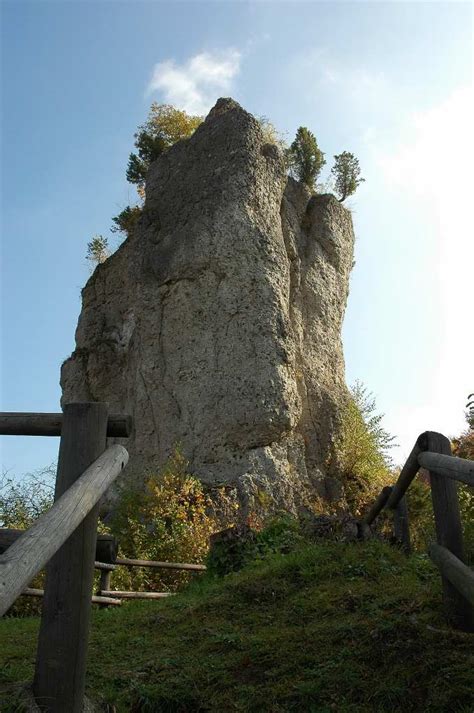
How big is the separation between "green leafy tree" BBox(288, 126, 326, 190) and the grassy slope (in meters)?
15.7

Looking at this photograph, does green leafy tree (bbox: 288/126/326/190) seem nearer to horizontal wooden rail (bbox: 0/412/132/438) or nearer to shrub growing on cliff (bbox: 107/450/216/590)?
shrub growing on cliff (bbox: 107/450/216/590)

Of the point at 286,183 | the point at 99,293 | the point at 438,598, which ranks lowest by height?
the point at 438,598

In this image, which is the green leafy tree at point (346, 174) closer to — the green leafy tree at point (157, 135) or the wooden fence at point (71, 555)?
the green leafy tree at point (157, 135)

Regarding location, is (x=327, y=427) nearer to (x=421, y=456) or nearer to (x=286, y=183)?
(x=286, y=183)

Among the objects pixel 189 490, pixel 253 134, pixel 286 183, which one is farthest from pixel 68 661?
pixel 286 183

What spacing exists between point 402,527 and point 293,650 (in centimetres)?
312

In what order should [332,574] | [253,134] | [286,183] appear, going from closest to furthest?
[332,574] < [253,134] < [286,183]

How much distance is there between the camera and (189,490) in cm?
1370

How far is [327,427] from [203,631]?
1130cm

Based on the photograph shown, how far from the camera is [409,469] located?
17.6 feet

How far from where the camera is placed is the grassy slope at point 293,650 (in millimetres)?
3699

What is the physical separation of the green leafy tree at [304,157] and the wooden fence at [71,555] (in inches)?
710

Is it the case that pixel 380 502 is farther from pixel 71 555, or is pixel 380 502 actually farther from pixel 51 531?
pixel 51 531

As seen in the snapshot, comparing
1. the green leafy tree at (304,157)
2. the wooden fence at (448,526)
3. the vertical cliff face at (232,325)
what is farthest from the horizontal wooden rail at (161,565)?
the green leafy tree at (304,157)
